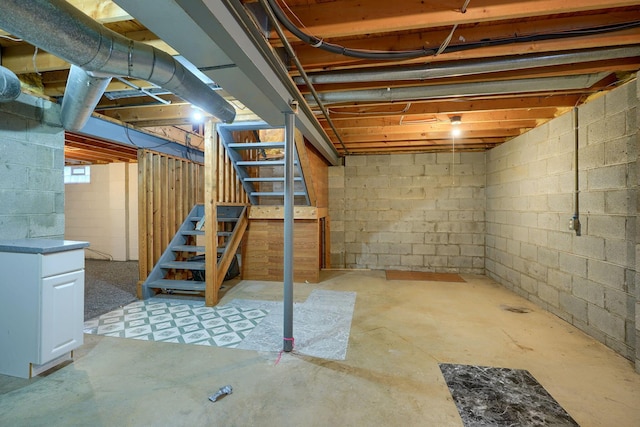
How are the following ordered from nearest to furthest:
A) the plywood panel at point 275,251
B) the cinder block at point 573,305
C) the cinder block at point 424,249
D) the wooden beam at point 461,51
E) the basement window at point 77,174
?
1. the wooden beam at point 461,51
2. the cinder block at point 573,305
3. the plywood panel at point 275,251
4. the cinder block at point 424,249
5. the basement window at point 77,174

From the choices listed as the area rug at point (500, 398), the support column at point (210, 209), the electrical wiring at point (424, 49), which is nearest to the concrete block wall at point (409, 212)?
the support column at point (210, 209)

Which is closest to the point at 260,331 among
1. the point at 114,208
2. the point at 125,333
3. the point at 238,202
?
the point at 125,333

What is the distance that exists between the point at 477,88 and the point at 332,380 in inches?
102

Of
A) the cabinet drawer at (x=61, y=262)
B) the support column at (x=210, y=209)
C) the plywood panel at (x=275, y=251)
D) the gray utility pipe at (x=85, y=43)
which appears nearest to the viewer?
the gray utility pipe at (x=85, y=43)

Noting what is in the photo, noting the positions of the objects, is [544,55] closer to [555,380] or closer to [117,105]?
[555,380]

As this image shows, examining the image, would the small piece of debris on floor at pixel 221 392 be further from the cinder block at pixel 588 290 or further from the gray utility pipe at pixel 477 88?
the cinder block at pixel 588 290

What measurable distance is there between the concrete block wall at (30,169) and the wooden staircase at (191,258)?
4.37ft

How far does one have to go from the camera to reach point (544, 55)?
81.4 inches

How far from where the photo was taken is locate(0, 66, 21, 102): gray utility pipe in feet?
6.58

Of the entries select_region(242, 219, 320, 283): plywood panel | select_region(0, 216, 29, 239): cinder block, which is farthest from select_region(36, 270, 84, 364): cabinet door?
select_region(242, 219, 320, 283): plywood panel

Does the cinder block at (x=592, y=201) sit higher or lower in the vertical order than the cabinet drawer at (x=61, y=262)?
higher

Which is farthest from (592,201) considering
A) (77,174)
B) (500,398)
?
(77,174)

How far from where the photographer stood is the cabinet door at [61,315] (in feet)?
6.46

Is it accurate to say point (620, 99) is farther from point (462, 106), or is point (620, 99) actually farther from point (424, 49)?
point (424, 49)
